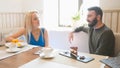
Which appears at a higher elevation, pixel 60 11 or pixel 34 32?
pixel 60 11

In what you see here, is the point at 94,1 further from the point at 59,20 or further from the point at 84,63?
the point at 84,63

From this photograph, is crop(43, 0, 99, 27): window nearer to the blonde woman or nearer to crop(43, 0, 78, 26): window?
crop(43, 0, 78, 26): window

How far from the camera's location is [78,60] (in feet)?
4.24

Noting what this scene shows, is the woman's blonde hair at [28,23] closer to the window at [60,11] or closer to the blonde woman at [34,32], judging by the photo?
the blonde woman at [34,32]

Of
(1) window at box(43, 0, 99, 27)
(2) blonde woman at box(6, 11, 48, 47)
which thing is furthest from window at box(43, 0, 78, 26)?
(2) blonde woman at box(6, 11, 48, 47)

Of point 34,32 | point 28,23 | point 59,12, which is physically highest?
point 59,12

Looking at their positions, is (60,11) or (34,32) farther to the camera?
(60,11)

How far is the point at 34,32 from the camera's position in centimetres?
222

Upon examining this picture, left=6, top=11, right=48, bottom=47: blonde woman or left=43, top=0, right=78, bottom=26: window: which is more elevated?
left=43, top=0, right=78, bottom=26: window

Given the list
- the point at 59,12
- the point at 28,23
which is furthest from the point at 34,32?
the point at 59,12

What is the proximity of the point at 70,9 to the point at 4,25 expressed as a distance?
1.45 metres

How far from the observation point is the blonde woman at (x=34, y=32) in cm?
216

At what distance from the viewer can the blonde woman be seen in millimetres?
2164

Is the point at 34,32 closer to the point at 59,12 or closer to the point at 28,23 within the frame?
the point at 28,23
